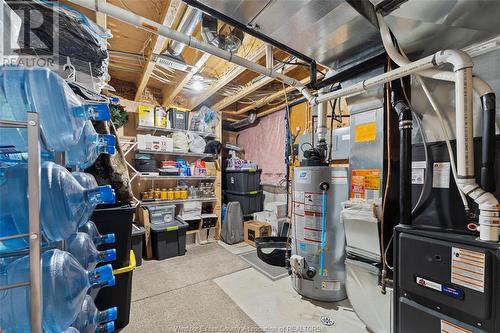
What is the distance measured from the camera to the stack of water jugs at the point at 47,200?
0.57 meters

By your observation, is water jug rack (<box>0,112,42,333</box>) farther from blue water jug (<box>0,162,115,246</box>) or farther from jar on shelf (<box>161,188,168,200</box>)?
jar on shelf (<box>161,188,168,200</box>)

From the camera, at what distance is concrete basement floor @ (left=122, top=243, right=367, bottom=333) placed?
66.0 inches

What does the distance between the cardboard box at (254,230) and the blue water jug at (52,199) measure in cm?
290

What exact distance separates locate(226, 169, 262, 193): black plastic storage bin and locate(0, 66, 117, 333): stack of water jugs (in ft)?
10.6

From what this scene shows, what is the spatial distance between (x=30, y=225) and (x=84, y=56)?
3.70 feet

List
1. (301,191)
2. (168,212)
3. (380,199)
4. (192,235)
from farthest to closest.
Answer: (192,235)
(168,212)
(301,191)
(380,199)

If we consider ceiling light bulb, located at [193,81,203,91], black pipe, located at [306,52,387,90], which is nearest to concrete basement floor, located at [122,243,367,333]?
black pipe, located at [306,52,387,90]

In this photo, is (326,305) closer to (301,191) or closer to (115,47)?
(301,191)

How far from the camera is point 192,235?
12.2ft

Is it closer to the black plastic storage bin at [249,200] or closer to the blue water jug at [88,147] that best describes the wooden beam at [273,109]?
the black plastic storage bin at [249,200]

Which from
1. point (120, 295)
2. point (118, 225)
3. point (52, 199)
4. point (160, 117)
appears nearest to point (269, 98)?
point (160, 117)

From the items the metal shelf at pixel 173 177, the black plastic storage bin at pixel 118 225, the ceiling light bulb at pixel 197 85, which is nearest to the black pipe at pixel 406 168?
the black plastic storage bin at pixel 118 225

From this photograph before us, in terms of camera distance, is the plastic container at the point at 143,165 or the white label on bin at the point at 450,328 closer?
the white label on bin at the point at 450,328

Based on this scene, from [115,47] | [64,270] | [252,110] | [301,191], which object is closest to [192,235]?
[301,191]
